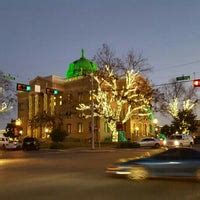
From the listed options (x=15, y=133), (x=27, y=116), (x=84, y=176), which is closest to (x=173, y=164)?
(x=84, y=176)

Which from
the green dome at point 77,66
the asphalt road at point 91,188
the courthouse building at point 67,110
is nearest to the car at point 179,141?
the asphalt road at point 91,188

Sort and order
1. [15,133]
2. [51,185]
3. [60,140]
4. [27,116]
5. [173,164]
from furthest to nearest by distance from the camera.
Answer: [27,116] < [15,133] < [60,140] < [173,164] < [51,185]

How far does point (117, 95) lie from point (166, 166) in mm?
45708

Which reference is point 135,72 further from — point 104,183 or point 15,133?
point 104,183

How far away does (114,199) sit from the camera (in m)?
12.2

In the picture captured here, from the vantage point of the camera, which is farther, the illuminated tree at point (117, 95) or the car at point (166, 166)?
the illuminated tree at point (117, 95)

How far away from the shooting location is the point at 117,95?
62406 mm

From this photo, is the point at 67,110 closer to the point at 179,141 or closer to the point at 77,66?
the point at 77,66

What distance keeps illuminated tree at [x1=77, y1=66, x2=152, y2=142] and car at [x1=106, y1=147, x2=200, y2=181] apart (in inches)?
1736

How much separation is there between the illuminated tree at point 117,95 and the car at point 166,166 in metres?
44.1

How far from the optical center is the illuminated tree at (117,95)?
203ft

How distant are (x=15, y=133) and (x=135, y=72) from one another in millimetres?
27256

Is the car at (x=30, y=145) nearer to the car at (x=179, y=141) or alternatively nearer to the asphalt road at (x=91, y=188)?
the car at (x=179, y=141)

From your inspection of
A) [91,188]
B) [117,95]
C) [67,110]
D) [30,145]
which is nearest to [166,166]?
[91,188]
